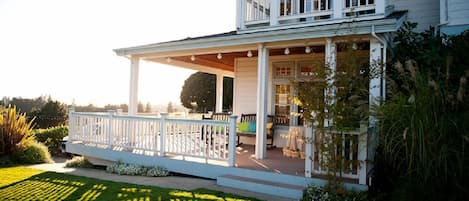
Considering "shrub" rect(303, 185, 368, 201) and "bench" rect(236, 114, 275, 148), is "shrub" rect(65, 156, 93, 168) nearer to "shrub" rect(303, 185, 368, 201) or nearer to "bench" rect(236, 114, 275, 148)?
"bench" rect(236, 114, 275, 148)

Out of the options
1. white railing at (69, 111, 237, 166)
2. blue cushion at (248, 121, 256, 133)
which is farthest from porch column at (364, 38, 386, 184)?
blue cushion at (248, 121, 256, 133)

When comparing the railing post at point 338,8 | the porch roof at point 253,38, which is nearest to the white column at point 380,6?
the porch roof at point 253,38

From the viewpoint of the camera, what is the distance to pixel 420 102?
4.62 m

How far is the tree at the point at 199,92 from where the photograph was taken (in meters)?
24.7

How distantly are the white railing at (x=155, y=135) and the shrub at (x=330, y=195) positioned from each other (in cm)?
184

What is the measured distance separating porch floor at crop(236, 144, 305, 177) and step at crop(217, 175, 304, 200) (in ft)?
1.04

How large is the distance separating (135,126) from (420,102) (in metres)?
6.40

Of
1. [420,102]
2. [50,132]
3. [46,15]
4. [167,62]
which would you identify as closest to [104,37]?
[46,15]

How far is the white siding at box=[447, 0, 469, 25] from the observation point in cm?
745

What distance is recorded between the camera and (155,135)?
26.8 feet

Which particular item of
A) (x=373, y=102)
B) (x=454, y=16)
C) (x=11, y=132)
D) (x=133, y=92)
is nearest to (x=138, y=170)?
(x=133, y=92)

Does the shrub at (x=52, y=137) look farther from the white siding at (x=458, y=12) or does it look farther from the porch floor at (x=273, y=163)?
the white siding at (x=458, y=12)

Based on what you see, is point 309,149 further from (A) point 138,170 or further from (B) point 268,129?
(A) point 138,170

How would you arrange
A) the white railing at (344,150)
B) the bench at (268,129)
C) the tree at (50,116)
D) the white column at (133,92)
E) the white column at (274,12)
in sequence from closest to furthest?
the white railing at (344,150) → the white column at (274,12) → the bench at (268,129) → the white column at (133,92) → the tree at (50,116)
